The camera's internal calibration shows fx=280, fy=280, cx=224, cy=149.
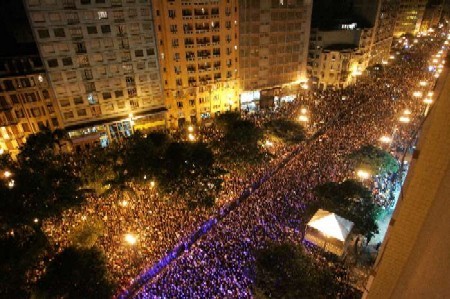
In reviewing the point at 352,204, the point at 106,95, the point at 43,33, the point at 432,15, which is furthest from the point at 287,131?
the point at 432,15

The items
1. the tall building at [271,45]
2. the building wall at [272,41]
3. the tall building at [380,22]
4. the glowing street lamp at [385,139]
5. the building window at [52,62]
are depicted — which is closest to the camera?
the glowing street lamp at [385,139]

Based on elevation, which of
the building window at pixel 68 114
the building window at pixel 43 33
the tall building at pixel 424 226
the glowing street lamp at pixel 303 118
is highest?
the building window at pixel 43 33

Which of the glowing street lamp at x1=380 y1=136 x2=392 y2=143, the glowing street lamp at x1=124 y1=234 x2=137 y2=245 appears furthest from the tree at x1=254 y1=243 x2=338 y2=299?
the glowing street lamp at x1=380 y1=136 x2=392 y2=143

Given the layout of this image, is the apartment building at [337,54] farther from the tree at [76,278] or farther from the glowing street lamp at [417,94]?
the tree at [76,278]

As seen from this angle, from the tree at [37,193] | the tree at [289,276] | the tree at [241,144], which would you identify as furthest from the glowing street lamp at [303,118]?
the tree at [37,193]

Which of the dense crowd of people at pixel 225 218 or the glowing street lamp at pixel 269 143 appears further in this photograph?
the glowing street lamp at pixel 269 143

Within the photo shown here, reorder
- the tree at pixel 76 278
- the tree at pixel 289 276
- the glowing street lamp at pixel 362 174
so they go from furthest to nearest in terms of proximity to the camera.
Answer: the glowing street lamp at pixel 362 174 → the tree at pixel 76 278 → the tree at pixel 289 276
